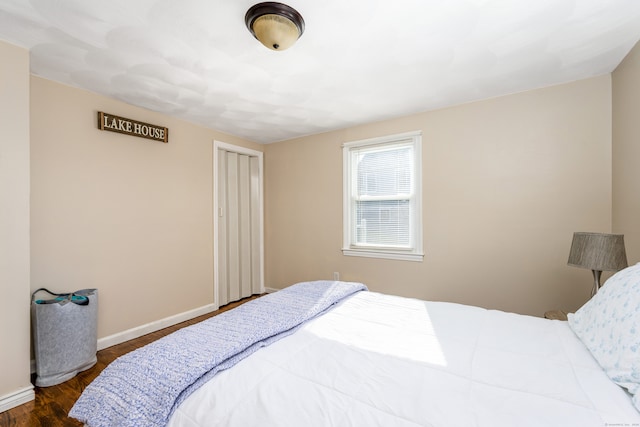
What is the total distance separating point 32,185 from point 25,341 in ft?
3.87

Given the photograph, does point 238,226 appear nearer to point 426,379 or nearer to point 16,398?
point 16,398

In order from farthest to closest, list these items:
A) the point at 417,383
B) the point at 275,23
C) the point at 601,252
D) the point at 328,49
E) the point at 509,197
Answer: the point at 509,197, the point at 328,49, the point at 601,252, the point at 275,23, the point at 417,383

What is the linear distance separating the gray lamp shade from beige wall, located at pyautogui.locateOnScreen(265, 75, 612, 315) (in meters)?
0.69

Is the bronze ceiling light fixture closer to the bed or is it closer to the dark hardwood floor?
the bed

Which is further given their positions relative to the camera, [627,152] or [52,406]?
[627,152]

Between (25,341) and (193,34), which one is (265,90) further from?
(25,341)

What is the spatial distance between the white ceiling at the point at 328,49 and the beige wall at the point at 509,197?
0.83 ft

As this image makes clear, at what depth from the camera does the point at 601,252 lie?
1.83m

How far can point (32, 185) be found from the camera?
90.1 inches

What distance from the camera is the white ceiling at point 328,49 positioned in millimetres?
1607

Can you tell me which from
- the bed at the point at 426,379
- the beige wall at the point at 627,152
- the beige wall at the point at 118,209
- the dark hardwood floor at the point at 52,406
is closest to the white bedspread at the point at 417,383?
the bed at the point at 426,379

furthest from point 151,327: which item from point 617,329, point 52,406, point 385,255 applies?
point 617,329

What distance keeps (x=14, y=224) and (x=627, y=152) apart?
4310 millimetres

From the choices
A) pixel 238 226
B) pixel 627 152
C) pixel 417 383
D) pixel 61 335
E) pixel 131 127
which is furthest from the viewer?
pixel 238 226
